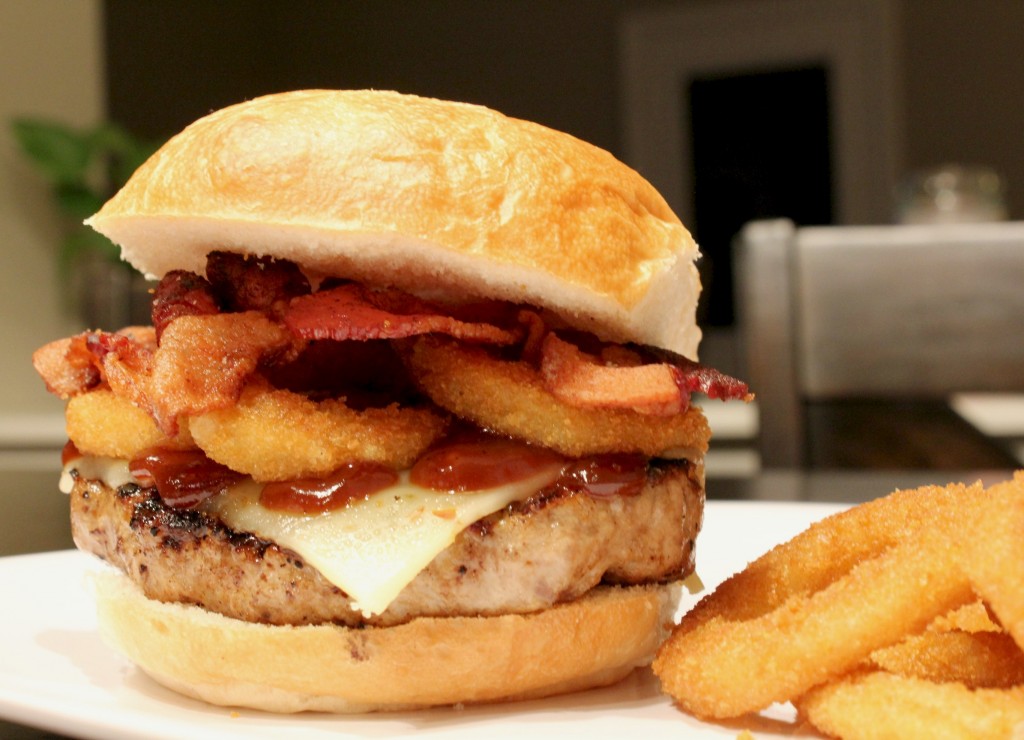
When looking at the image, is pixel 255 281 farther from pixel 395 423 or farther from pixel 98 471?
pixel 98 471

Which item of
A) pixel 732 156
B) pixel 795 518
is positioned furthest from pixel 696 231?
pixel 795 518

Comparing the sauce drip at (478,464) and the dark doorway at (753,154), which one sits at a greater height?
the sauce drip at (478,464)

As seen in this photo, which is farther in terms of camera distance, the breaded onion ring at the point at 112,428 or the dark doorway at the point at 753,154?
the dark doorway at the point at 753,154

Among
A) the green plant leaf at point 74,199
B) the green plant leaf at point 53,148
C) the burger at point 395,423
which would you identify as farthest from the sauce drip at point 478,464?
the green plant leaf at point 74,199

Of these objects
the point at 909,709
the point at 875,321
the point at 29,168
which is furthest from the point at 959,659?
the point at 29,168

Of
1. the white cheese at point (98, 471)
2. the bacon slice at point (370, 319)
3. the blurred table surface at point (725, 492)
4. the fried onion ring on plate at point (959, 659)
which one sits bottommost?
the blurred table surface at point (725, 492)

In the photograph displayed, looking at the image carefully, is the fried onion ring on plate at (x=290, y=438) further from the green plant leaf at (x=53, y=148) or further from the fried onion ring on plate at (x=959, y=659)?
the green plant leaf at (x=53, y=148)

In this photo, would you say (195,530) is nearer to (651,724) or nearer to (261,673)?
(261,673)
